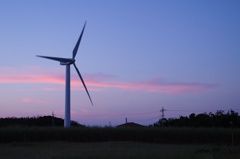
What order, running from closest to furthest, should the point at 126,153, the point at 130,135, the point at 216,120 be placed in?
the point at 126,153, the point at 130,135, the point at 216,120

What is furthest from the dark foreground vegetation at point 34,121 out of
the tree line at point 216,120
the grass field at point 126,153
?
the grass field at point 126,153

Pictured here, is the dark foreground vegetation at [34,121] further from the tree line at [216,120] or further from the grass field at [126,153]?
the grass field at [126,153]

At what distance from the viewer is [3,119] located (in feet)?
200

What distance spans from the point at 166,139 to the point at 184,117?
24851mm

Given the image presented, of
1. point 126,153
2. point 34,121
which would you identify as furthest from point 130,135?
point 34,121

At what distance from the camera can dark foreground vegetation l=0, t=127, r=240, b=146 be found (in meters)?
36.8

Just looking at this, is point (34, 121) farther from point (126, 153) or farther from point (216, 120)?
point (126, 153)

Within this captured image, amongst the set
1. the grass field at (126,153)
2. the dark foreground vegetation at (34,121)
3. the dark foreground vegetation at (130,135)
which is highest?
the dark foreground vegetation at (34,121)

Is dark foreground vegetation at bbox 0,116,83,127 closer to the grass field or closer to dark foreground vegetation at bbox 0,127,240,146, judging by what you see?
dark foreground vegetation at bbox 0,127,240,146

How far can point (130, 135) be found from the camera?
39.4 m

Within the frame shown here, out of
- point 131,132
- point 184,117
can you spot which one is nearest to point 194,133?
point 131,132

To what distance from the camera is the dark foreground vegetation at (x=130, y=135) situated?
3675cm

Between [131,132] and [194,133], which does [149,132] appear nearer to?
[131,132]

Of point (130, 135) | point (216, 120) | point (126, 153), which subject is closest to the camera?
point (126, 153)
